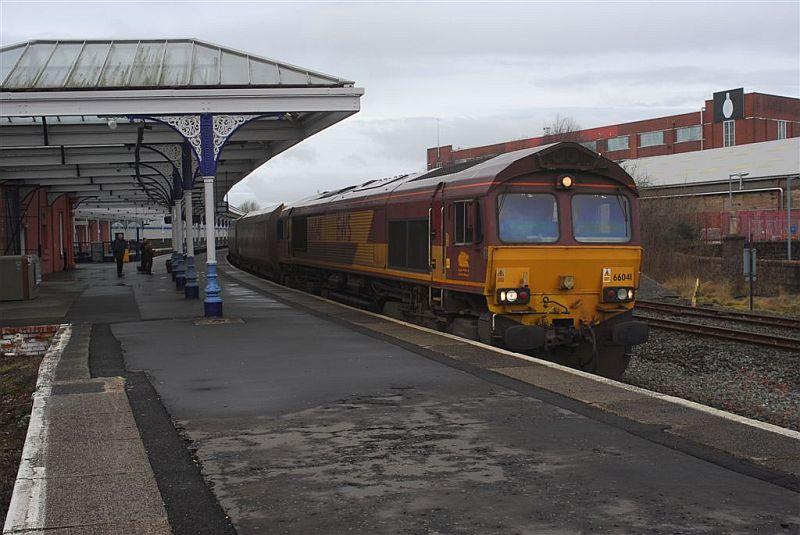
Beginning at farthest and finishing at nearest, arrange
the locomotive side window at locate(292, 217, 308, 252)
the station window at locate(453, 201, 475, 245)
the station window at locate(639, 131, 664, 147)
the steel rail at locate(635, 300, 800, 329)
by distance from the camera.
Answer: the station window at locate(639, 131, 664, 147) < the locomotive side window at locate(292, 217, 308, 252) < the steel rail at locate(635, 300, 800, 329) < the station window at locate(453, 201, 475, 245)

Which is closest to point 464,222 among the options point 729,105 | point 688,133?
point 729,105

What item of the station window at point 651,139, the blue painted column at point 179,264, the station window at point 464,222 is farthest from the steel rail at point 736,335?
the station window at point 651,139

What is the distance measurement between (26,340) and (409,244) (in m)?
7.29

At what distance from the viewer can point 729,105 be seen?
68.6m

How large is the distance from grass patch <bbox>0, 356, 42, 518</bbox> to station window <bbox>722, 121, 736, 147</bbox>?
6604 centimetres

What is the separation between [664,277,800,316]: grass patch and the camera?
81.7 ft

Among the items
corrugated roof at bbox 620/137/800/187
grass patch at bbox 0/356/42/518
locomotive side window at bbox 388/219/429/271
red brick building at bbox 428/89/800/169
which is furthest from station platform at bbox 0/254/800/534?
red brick building at bbox 428/89/800/169

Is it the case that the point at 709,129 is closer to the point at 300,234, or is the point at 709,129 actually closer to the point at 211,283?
the point at 300,234

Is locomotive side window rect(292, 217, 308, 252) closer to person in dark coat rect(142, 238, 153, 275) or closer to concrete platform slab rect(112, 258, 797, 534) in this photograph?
concrete platform slab rect(112, 258, 797, 534)

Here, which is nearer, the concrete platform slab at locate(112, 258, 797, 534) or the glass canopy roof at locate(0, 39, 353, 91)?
the concrete platform slab at locate(112, 258, 797, 534)

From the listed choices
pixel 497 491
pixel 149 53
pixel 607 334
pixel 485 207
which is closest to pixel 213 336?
pixel 485 207

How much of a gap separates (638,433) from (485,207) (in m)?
5.02

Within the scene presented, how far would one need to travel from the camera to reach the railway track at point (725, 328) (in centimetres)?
1499

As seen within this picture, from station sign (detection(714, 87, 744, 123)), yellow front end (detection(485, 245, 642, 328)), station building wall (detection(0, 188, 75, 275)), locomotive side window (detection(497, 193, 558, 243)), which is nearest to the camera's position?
yellow front end (detection(485, 245, 642, 328))
